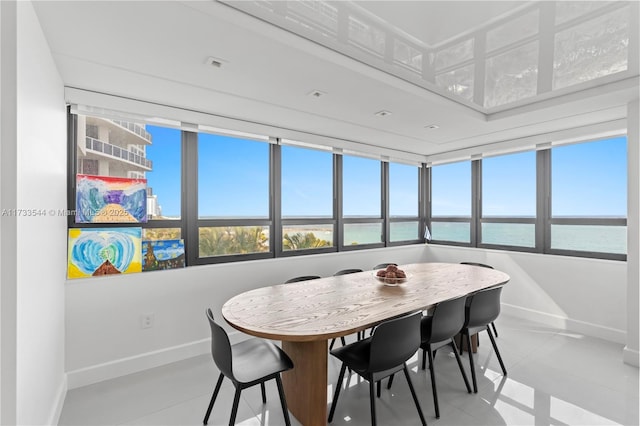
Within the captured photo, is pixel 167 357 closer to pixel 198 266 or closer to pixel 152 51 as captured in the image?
pixel 198 266

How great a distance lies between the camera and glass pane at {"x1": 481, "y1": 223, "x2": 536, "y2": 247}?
4246mm

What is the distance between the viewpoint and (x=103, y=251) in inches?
105

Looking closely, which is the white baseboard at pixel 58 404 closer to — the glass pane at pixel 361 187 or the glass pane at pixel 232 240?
the glass pane at pixel 232 240

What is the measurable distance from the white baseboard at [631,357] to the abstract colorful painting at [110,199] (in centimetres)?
491

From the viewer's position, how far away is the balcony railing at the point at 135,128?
282 centimetres

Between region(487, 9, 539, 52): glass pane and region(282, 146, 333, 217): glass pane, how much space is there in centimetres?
244

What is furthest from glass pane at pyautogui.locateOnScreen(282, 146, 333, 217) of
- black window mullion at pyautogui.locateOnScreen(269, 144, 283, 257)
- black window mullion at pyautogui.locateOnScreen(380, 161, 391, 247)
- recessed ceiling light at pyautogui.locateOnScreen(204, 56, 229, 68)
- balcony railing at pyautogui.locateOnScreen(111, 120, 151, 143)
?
recessed ceiling light at pyautogui.locateOnScreen(204, 56, 229, 68)

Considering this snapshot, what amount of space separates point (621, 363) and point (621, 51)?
2.83 m

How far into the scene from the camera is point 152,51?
193 centimetres

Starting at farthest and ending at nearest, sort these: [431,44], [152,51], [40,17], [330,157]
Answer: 1. [330,157]
2. [431,44]
3. [152,51]
4. [40,17]

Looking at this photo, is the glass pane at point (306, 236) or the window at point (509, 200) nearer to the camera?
the glass pane at point (306, 236)

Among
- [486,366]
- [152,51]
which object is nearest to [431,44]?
[152,51]

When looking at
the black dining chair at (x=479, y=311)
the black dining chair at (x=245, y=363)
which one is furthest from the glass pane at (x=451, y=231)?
the black dining chair at (x=245, y=363)

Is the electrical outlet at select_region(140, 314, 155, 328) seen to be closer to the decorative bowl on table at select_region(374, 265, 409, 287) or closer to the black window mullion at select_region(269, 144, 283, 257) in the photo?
the black window mullion at select_region(269, 144, 283, 257)
